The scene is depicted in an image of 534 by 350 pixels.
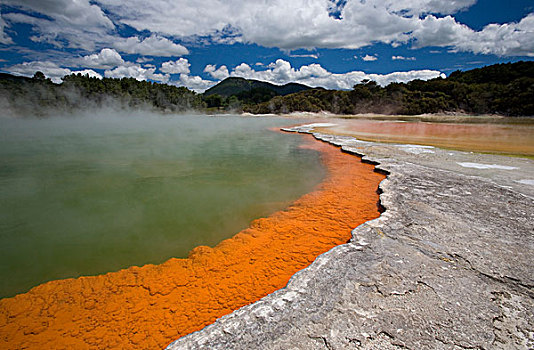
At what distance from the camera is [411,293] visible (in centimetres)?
245

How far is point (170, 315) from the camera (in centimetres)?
266

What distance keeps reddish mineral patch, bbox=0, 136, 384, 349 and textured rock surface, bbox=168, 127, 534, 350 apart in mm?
486

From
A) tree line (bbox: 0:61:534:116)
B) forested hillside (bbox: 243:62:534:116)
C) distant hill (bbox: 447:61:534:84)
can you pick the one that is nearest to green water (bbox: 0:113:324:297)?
tree line (bbox: 0:61:534:116)

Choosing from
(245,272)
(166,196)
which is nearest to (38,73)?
(166,196)

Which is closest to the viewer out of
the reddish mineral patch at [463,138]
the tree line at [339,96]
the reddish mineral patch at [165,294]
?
the reddish mineral patch at [165,294]

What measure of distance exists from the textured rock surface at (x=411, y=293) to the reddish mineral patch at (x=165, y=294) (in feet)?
1.59

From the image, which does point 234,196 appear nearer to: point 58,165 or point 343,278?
point 343,278

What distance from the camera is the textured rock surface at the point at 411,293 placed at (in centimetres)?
201

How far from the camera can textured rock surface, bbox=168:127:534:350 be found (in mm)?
2006

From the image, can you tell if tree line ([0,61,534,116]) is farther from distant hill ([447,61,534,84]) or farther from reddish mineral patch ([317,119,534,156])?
reddish mineral patch ([317,119,534,156])

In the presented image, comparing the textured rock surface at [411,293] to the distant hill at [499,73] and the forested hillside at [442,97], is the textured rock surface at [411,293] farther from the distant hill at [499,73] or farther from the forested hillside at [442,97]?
the distant hill at [499,73]

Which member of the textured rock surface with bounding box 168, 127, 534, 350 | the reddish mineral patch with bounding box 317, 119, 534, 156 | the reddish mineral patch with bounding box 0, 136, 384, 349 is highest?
the reddish mineral patch with bounding box 317, 119, 534, 156

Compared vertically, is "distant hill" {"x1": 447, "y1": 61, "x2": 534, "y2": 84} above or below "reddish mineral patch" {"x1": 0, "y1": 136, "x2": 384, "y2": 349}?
above

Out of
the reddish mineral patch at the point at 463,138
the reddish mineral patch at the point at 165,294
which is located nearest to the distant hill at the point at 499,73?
the reddish mineral patch at the point at 463,138
